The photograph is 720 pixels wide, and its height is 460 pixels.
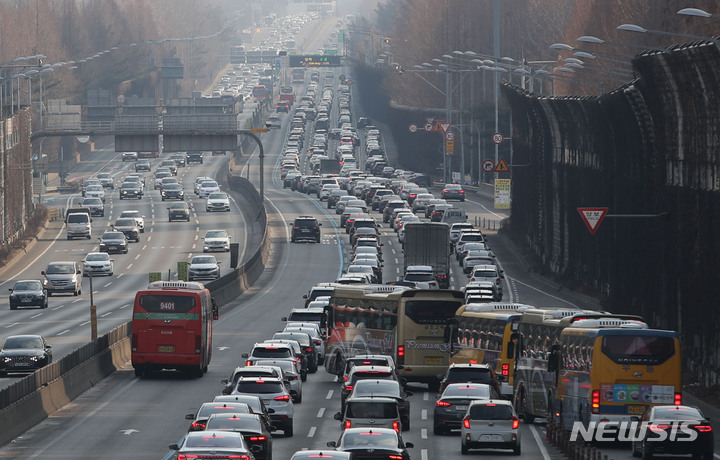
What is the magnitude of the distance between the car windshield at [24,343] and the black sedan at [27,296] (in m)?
25.2

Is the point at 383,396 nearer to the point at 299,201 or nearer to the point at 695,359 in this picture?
the point at 695,359

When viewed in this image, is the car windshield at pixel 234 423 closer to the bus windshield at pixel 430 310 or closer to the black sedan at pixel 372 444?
the black sedan at pixel 372 444

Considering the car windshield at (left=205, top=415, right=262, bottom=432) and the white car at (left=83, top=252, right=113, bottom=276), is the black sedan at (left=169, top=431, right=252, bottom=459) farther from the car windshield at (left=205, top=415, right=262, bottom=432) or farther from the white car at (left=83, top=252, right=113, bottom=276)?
the white car at (left=83, top=252, right=113, bottom=276)

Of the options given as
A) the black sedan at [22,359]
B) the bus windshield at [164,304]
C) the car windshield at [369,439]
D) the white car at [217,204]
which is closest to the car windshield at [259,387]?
the car windshield at [369,439]

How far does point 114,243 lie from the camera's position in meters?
105

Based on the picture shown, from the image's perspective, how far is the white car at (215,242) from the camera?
10562 centimetres

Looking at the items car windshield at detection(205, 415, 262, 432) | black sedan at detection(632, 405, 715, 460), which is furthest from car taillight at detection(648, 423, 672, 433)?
car windshield at detection(205, 415, 262, 432)

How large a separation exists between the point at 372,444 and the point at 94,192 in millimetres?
112951

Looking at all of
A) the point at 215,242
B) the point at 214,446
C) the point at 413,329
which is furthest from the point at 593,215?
the point at 215,242

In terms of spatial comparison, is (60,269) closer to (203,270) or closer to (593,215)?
(203,270)

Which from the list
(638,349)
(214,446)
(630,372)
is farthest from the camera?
(630,372)

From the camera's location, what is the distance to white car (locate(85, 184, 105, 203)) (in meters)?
139

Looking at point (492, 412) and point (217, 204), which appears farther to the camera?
point (217, 204)

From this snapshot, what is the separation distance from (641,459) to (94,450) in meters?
12.3
